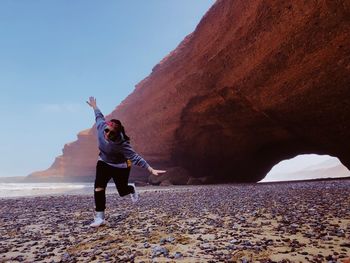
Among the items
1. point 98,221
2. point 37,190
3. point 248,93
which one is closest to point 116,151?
point 98,221

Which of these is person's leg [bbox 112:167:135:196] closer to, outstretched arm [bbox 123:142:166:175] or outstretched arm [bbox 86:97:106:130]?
outstretched arm [bbox 123:142:166:175]

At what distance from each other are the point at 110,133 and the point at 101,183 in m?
1.27

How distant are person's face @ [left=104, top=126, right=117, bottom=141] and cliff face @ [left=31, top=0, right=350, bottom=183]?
1365 centimetres

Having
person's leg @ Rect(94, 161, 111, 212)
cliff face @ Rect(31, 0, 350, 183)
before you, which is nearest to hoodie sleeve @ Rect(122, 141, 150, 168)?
person's leg @ Rect(94, 161, 111, 212)

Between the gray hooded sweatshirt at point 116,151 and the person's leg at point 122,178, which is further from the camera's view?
the person's leg at point 122,178

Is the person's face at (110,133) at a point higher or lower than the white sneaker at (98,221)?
higher

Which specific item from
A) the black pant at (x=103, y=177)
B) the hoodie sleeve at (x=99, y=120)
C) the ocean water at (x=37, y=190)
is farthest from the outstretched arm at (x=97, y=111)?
the ocean water at (x=37, y=190)

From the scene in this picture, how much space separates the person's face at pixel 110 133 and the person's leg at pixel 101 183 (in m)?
0.72

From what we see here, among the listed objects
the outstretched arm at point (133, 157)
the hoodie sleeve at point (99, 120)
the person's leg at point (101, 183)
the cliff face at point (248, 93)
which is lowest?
the person's leg at point (101, 183)

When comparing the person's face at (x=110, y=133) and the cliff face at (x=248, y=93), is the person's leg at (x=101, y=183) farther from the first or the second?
the cliff face at (x=248, y=93)

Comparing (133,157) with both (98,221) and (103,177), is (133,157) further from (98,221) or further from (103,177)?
(98,221)

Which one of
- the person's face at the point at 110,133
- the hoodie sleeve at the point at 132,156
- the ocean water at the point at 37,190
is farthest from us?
the ocean water at the point at 37,190

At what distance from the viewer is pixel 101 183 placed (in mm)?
6812

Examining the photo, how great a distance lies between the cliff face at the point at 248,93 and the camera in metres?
16.7
